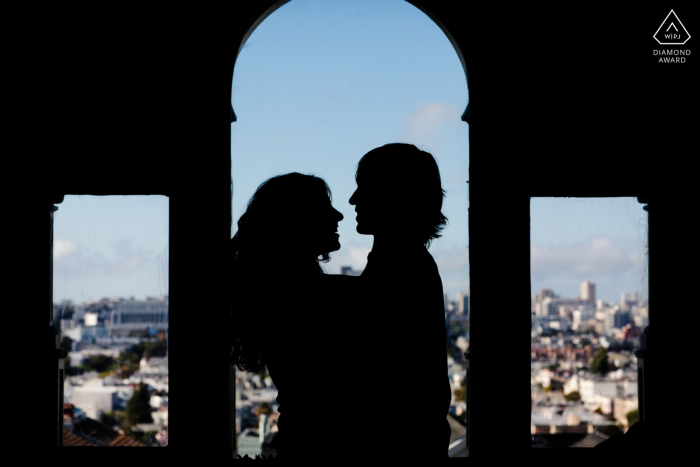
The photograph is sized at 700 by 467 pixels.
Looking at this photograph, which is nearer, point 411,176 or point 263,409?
point 411,176

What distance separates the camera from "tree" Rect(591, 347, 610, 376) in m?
3.46

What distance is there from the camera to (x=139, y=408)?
3352 millimetres

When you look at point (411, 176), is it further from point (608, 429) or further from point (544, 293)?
point (608, 429)

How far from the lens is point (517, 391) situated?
3.24m

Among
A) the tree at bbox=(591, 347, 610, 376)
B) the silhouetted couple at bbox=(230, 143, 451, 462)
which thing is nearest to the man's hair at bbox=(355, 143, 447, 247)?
the silhouetted couple at bbox=(230, 143, 451, 462)

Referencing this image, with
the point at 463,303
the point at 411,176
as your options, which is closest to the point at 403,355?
the point at 411,176

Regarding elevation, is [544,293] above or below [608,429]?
above

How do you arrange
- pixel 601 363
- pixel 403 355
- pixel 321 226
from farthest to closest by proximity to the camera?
1. pixel 601 363
2. pixel 321 226
3. pixel 403 355

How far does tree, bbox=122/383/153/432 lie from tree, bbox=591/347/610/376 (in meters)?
→ 2.86

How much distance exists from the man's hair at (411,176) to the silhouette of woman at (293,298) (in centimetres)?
14

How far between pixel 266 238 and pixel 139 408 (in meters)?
2.53

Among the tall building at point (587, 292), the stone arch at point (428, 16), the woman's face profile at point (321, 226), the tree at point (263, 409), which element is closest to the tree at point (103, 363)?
the tree at point (263, 409)

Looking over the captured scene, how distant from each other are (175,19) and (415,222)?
108 inches

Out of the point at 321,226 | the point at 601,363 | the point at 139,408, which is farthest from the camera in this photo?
the point at 601,363
